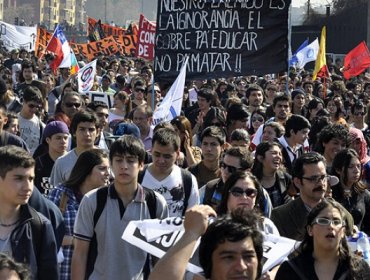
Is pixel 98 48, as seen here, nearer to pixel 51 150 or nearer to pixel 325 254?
pixel 51 150

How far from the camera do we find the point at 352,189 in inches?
309

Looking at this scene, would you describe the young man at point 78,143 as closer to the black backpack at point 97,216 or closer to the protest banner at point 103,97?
the black backpack at point 97,216

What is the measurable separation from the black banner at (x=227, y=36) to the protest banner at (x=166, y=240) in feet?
23.1

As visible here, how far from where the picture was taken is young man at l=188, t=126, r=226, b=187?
27.0ft

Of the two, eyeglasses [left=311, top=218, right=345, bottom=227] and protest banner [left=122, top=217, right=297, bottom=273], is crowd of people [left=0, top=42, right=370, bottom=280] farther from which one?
protest banner [left=122, top=217, right=297, bottom=273]

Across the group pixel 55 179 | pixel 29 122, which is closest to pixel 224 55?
pixel 29 122

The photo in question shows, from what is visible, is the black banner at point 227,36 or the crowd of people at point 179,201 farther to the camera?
the black banner at point 227,36

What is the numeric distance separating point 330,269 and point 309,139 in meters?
5.80

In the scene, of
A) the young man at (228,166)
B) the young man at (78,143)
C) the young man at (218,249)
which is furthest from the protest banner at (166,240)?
the young man at (78,143)

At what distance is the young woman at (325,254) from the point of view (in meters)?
5.34

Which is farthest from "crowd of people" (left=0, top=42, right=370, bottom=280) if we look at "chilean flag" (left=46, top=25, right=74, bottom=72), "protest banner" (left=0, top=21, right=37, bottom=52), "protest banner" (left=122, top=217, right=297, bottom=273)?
"protest banner" (left=0, top=21, right=37, bottom=52)

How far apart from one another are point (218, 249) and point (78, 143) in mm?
4110

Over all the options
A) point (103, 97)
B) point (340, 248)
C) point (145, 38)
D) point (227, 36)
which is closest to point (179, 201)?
point (340, 248)

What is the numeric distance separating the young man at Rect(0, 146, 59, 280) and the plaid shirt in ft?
2.98
